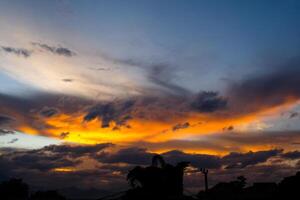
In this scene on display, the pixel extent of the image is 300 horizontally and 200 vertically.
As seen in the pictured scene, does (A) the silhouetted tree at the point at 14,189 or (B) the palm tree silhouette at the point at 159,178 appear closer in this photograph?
(B) the palm tree silhouette at the point at 159,178

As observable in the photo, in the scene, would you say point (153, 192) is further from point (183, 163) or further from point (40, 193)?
point (40, 193)

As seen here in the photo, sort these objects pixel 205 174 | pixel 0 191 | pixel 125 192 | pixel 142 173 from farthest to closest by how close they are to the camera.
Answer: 1. pixel 0 191
2. pixel 205 174
3. pixel 142 173
4. pixel 125 192

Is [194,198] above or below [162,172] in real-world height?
below

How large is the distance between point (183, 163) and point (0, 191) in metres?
55.4

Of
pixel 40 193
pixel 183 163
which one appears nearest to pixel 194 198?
pixel 183 163

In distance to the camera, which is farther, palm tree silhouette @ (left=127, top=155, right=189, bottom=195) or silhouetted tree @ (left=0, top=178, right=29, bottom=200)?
silhouetted tree @ (left=0, top=178, right=29, bottom=200)

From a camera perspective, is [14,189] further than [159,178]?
Yes

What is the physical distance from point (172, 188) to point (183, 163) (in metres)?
4.07

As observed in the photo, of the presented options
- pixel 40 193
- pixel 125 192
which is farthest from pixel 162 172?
pixel 40 193

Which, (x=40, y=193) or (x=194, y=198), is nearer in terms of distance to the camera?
(x=194, y=198)

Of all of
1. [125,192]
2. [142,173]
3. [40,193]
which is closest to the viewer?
[125,192]

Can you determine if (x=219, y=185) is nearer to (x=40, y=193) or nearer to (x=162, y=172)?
(x=40, y=193)

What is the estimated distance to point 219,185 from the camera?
9425 cm

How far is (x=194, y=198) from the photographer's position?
37.5m
